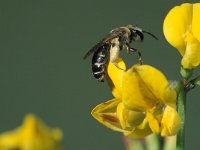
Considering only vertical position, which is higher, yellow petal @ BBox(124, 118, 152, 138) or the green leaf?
the green leaf

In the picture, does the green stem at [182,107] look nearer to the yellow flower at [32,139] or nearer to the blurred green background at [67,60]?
the yellow flower at [32,139]

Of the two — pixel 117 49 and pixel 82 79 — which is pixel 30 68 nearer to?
pixel 82 79

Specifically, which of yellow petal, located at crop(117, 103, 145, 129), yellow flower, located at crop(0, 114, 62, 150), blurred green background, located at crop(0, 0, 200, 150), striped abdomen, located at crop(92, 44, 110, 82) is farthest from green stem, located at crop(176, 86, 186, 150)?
blurred green background, located at crop(0, 0, 200, 150)

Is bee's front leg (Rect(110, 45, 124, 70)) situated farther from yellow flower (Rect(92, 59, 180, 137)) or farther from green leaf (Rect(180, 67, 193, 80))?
green leaf (Rect(180, 67, 193, 80))

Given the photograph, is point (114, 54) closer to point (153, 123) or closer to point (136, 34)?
point (136, 34)

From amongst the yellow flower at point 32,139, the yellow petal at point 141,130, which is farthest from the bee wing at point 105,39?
the yellow flower at point 32,139

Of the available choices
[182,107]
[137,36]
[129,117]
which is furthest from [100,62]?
[182,107]

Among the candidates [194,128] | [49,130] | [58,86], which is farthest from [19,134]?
[58,86]
